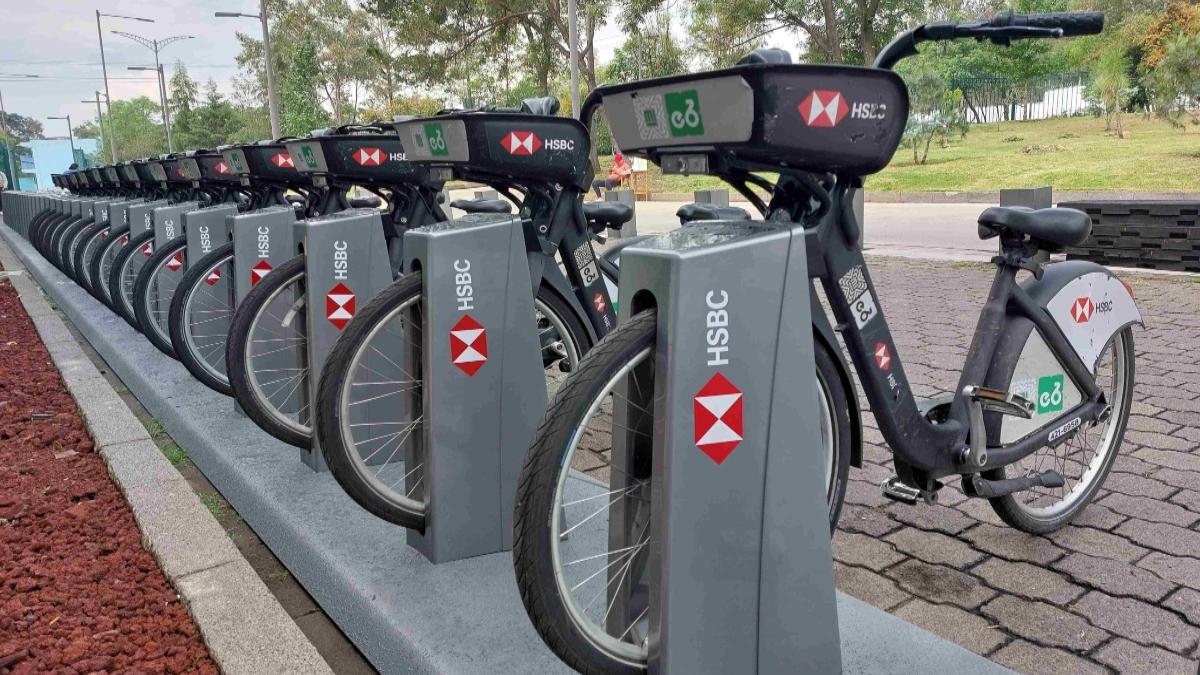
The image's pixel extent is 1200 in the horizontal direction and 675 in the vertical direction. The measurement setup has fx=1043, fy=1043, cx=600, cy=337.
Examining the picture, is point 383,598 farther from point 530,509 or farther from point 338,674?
point 530,509

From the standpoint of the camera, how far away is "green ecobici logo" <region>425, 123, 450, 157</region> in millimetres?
3984

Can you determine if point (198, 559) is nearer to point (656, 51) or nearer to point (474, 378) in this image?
point (474, 378)

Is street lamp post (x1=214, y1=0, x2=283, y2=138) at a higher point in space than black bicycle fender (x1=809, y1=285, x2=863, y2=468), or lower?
higher

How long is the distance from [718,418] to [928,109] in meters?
27.6

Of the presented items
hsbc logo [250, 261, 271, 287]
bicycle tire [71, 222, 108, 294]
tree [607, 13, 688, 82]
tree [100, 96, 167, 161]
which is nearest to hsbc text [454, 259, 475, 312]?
hsbc logo [250, 261, 271, 287]

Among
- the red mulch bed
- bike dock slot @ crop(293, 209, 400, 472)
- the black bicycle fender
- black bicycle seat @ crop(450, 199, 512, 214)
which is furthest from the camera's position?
black bicycle seat @ crop(450, 199, 512, 214)

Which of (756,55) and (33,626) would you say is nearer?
(756,55)

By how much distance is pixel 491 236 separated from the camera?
289 cm

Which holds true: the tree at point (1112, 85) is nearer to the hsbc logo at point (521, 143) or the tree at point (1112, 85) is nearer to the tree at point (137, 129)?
the hsbc logo at point (521, 143)

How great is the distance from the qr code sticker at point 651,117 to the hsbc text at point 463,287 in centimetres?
70

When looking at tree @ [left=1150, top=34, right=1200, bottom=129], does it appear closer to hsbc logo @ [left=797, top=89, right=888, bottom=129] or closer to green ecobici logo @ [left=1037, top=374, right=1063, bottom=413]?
green ecobici logo @ [left=1037, top=374, right=1063, bottom=413]

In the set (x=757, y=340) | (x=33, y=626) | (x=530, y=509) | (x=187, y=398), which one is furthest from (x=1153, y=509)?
(x=187, y=398)

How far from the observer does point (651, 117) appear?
7.75 ft

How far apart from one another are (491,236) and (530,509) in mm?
1090
